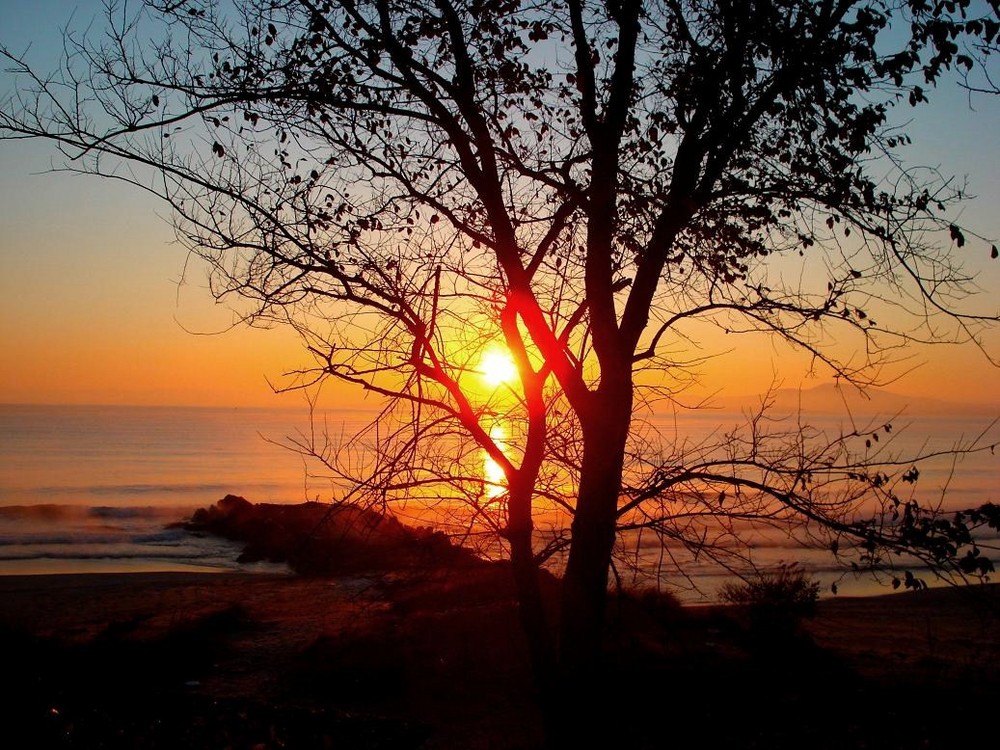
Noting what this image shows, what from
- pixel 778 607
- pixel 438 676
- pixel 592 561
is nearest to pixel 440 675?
pixel 438 676

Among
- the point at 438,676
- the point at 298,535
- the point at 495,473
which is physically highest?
the point at 495,473

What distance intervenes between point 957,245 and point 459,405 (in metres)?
3.50

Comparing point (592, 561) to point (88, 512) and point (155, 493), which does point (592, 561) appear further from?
point (155, 493)

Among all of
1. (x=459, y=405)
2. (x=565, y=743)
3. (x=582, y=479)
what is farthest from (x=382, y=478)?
(x=565, y=743)

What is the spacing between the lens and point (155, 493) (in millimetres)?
42719

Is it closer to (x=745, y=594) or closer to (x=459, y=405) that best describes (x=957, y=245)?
(x=459, y=405)

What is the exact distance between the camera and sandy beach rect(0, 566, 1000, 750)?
27.3ft

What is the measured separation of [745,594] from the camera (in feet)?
49.2

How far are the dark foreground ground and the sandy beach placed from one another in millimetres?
32

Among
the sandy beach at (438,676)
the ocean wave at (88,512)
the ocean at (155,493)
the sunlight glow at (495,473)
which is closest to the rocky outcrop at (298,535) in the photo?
the ocean at (155,493)

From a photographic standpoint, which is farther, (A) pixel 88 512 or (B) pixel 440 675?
(A) pixel 88 512

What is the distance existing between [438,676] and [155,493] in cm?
3559

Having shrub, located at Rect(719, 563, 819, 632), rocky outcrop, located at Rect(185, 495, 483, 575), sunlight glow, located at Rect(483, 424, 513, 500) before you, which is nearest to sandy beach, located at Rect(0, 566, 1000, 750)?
shrub, located at Rect(719, 563, 819, 632)

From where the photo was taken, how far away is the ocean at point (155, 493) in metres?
23.2
